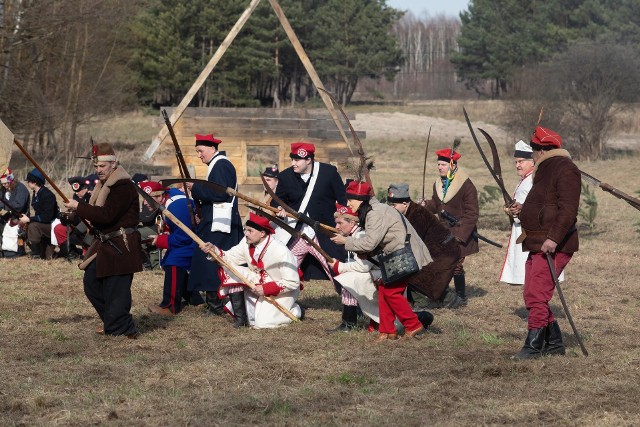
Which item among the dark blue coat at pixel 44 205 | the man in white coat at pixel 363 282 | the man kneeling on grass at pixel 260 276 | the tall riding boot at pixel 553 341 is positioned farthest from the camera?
the dark blue coat at pixel 44 205

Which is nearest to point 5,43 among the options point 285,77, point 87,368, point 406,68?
point 87,368

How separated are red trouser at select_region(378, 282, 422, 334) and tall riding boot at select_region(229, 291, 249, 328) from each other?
146 cm

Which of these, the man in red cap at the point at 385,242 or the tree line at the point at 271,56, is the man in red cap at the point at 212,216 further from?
the tree line at the point at 271,56

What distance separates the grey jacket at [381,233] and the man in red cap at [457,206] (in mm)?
2719

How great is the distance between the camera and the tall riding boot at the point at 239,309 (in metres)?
9.80

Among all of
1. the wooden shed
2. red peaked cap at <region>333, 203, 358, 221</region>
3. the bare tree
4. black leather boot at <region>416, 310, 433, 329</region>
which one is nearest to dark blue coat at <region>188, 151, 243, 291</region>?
red peaked cap at <region>333, 203, 358, 221</region>

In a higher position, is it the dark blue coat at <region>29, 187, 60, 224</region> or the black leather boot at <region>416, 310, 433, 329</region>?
the dark blue coat at <region>29, 187, 60, 224</region>

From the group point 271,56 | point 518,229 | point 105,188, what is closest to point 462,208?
point 518,229

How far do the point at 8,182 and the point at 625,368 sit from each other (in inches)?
408

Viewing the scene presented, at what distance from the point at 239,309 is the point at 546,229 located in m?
3.08

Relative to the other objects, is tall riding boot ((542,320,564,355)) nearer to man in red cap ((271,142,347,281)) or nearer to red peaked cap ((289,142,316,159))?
man in red cap ((271,142,347,281))

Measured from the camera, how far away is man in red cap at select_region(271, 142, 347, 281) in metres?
10.1

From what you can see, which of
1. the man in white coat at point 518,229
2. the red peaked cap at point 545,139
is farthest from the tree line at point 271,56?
the red peaked cap at point 545,139

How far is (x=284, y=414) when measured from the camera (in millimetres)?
6555
